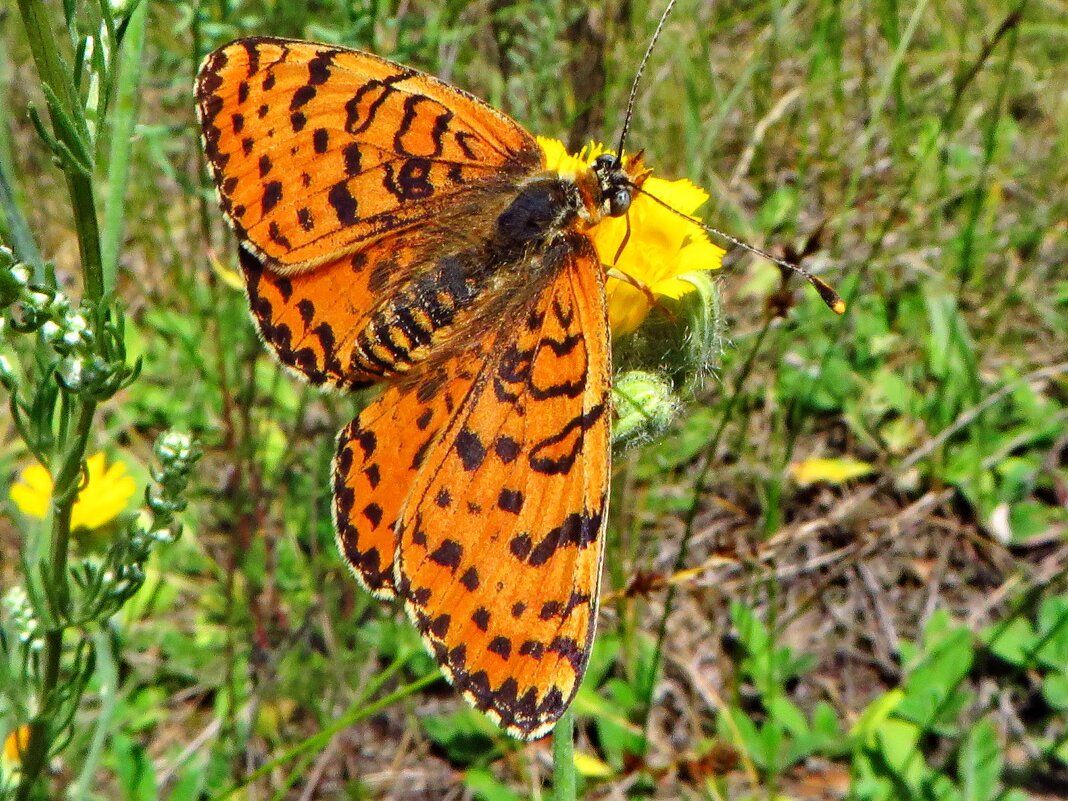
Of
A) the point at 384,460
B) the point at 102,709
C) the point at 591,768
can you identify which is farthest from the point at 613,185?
the point at 591,768

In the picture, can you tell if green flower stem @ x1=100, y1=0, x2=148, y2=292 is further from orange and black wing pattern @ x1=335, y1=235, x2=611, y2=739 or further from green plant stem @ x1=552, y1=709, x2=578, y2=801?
green plant stem @ x1=552, y1=709, x2=578, y2=801

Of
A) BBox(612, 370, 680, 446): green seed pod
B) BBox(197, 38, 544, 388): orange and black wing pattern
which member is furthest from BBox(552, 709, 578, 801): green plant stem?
BBox(197, 38, 544, 388): orange and black wing pattern

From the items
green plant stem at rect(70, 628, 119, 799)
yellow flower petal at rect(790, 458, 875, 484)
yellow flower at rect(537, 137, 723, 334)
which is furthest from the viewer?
yellow flower petal at rect(790, 458, 875, 484)

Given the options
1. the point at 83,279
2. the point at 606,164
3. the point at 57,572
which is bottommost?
the point at 57,572

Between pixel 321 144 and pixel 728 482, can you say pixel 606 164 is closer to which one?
pixel 321 144

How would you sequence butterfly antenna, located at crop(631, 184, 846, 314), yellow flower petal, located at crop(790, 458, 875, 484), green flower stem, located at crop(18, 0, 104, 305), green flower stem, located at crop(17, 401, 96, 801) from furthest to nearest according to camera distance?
yellow flower petal, located at crop(790, 458, 875, 484) → butterfly antenna, located at crop(631, 184, 846, 314) → green flower stem, located at crop(17, 401, 96, 801) → green flower stem, located at crop(18, 0, 104, 305)

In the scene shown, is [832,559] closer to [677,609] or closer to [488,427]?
[677,609]
